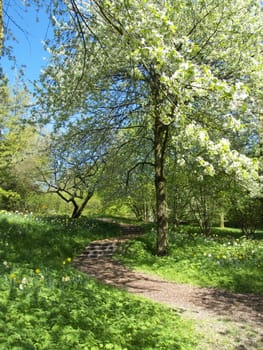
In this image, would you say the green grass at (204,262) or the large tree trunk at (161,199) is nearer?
the green grass at (204,262)

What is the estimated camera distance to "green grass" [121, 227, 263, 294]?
884 centimetres

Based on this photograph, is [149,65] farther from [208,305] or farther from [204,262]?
[204,262]

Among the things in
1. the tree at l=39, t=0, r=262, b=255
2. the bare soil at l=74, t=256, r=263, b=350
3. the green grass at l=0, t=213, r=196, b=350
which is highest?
the tree at l=39, t=0, r=262, b=255

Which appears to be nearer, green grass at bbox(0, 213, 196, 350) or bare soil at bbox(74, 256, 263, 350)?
green grass at bbox(0, 213, 196, 350)

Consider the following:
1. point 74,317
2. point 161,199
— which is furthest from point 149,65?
point 161,199

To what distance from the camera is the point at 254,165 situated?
4344mm

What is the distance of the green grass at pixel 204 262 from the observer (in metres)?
8.84

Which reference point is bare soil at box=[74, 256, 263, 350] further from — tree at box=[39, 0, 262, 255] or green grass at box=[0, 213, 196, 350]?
tree at box=[39, 0, 262, 255]

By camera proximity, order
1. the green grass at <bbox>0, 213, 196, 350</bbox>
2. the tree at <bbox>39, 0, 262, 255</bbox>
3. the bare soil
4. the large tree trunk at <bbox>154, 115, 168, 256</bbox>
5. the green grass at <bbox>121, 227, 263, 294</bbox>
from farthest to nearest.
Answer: the large tree trunk at <bbox>154, 115, 168, 256</bbox> → the green grass at <bbox>121, 227, 263, 294</bbox> → the tree at <bbox>39, 0, 262, 255</bbox> → the bare soil → the green grass at <bbox>0, 213, 196, 350</bbox>

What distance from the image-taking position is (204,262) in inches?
400

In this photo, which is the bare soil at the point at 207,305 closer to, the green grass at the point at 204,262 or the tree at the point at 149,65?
the green grass at the point at 204,262

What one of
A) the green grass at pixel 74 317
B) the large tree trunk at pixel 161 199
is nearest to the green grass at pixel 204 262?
the large tree trunk at pixel 161 199

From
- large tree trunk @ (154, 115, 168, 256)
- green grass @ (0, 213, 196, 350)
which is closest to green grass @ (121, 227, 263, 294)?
large tree trunk @ (154, 115, 168, 256)

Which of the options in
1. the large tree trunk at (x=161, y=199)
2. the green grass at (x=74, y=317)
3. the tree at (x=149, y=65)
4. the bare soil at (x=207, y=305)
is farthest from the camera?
the large tree trunk at (x=161, y=199)
